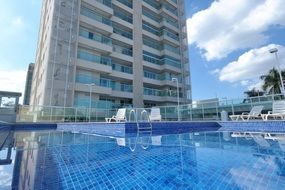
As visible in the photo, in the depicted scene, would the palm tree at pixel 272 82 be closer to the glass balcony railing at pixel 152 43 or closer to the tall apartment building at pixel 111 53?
the tall apartment building at pixel 111 53

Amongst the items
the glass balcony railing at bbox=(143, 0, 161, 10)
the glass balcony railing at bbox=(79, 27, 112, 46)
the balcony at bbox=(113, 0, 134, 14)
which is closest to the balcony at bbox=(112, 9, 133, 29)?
the balcony at bbox=(113, 0, 134, 14)

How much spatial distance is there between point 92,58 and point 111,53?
9.89 ft

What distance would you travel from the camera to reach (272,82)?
1152 inches

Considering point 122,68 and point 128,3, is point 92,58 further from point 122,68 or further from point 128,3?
point 128,3

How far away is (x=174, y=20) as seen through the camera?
34406 millimetres

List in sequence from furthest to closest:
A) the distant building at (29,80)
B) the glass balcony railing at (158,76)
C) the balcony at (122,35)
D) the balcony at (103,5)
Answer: the distant building at (29,80)
the glass balcony railing at (158,76)
the balcony at (122,35)
the balcony at (103,5)

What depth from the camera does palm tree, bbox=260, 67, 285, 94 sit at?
94.3 feet

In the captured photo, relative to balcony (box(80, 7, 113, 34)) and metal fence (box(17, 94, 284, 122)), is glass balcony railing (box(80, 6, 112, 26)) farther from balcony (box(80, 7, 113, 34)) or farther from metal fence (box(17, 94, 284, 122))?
metal fence (box(17, 94, 284, 122))

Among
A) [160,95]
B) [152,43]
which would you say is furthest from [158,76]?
[152,43]

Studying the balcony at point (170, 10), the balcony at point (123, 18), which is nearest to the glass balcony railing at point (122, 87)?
the balcony at point (123, 18)

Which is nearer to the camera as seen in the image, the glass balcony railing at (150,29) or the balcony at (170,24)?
the glass balcony railing at (150,29)

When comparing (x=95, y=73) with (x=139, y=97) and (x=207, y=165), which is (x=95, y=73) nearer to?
(x=139, y=97)

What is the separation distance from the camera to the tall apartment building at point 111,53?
62.3ft

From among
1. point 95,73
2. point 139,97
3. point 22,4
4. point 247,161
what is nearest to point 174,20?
point 139,97
